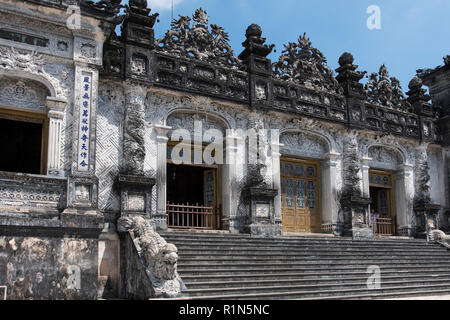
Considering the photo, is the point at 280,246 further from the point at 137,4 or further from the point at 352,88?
the point at 137,4

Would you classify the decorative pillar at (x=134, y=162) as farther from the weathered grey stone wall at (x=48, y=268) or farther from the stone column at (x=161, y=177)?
the weathered grey stone wall at (x=48, y=268)

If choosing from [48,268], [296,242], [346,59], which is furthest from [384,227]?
[48,268]

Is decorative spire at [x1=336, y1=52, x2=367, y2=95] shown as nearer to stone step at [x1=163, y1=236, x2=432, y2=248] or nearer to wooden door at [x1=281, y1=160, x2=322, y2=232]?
wooden door at [x1=281, y1=160, x2=322, y2=232]

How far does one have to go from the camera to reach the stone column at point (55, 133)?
1100 centimetres

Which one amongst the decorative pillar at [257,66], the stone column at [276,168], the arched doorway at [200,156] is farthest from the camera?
the decorative pillar at [257,66]

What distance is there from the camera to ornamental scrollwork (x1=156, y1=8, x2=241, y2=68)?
46.6 feet

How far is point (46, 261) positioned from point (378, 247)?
9.02 m

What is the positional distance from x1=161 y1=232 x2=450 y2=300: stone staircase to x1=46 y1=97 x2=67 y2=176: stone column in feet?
9.45

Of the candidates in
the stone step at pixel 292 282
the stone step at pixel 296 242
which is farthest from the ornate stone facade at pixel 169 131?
the stone step at pixel 292 282

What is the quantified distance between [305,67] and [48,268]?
10054mm

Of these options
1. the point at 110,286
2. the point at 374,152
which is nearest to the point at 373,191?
the point at 374,152

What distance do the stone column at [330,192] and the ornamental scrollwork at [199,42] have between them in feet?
13.7

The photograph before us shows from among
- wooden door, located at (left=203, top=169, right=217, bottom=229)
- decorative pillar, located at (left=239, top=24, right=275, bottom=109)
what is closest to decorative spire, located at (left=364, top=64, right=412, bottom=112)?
decorative pillar, located at (left=239, top=24, right=275, bottom=109)
